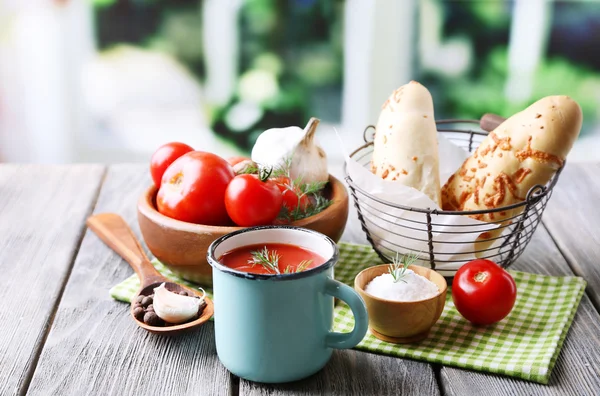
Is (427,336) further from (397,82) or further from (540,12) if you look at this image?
(540,12)

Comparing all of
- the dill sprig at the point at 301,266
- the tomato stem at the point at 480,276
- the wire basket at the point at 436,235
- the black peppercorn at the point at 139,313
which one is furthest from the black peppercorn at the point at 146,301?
the tomato stem at the point at 480,276

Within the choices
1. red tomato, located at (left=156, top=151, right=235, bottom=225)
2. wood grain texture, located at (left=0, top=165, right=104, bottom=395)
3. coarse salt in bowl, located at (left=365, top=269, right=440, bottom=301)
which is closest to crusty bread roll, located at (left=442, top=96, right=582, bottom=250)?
coarse salt in bowl, located at (left=365, top=269, right=440, bottom=301)

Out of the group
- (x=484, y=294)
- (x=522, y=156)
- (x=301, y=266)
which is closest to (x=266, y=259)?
(x=301, y=266)

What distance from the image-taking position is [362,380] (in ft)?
2.89

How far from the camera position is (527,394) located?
851 mm

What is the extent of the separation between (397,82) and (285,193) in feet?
6.28

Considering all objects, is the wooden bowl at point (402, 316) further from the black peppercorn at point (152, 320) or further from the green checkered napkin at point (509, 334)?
the black peppercorn at point (152, 320)

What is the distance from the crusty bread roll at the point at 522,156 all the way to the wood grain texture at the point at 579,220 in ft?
0.62

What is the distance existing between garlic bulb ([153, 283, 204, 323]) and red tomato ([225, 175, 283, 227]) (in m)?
0.14

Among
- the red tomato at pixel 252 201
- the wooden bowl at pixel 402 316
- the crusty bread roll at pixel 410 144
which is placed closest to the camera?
the wooden bowl at pixel 402 316

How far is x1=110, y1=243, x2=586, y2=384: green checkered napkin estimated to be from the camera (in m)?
0.90

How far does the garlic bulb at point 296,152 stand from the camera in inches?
48.2

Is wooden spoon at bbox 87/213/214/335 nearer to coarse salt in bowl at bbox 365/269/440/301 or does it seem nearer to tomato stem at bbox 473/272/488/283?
coarse salt in bowl at bbox 365/269/440/301

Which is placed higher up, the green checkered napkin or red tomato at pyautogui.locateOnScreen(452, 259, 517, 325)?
red tomato at pyautogui.locateOnScreen(452, 259, 517, 325)
